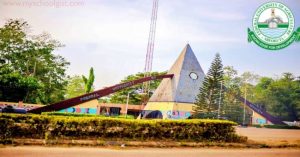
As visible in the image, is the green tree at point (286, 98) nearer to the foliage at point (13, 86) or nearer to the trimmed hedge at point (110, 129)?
the trimmed hedge at point (110, 129)

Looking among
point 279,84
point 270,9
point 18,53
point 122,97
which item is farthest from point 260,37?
point 122,97

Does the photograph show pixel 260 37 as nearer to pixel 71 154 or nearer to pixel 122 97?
pixel 71 154

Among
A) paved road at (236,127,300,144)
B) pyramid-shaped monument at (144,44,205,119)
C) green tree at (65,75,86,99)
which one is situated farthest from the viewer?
green tree at (65,75,86,99)

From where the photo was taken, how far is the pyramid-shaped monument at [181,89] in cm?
3056

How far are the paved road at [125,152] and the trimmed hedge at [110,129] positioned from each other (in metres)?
1.26

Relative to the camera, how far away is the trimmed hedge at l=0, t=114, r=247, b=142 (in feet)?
32.6

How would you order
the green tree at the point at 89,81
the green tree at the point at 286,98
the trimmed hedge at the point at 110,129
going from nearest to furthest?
the trimmed hedge at the point at 110,129 < the green tree at the point at 286,98 < the green tree at the point at 89,81

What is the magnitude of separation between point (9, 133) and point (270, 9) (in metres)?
10.2

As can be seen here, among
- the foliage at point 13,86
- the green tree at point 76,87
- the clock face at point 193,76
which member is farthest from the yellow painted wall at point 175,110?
the green tree at point 76,87

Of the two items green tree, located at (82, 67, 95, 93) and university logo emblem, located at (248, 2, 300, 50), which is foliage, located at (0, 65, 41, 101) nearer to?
green tree, located at (82, 67, 95, 93)

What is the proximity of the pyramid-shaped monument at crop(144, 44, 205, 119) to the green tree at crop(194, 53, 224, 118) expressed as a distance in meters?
4.28

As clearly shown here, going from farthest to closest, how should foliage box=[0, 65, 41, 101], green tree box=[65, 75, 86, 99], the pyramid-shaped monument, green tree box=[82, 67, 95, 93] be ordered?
green tree box=[65, 75, 86, 99] < green tree box=[82, 67, 95, 93] < the pyramid-shaped monument < foliage box=[0, 65, 41, 101]

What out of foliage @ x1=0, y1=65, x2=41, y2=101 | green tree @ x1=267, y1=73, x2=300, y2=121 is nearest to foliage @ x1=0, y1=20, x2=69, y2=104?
foliage @ x1=0, y1=65, x2=41, y2=101

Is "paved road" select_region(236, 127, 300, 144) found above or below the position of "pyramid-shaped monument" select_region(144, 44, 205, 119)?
below
